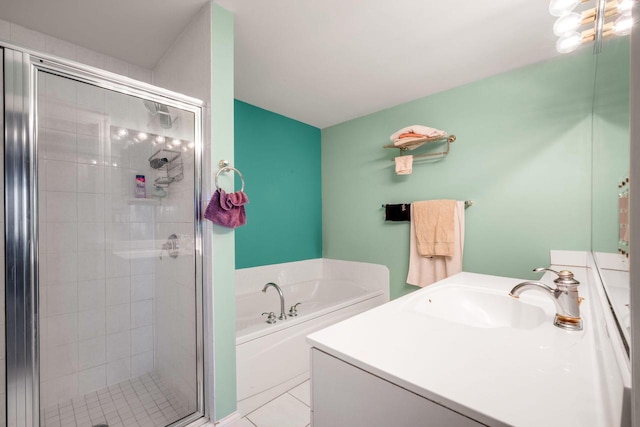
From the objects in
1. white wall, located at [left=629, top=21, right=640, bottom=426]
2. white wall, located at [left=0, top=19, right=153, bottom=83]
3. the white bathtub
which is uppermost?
white wall, located at [left=0, top=19, right=153, bottom=83]

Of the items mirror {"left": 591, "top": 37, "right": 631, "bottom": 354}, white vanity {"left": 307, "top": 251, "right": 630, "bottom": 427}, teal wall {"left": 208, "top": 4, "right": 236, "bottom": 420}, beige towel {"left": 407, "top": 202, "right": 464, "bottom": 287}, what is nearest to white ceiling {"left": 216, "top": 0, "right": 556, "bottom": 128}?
teal wall {"left": 208, "top": 4, "right": 236, "bottom": 420}

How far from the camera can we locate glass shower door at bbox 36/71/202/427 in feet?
4.86

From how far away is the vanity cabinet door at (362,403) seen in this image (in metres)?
0.61

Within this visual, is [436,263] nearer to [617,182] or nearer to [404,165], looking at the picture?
[404,165]

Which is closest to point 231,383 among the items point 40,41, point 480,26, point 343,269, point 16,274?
point 16,274

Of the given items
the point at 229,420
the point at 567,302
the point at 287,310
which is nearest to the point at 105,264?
the point at 229,420

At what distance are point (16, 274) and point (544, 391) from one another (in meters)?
1.69

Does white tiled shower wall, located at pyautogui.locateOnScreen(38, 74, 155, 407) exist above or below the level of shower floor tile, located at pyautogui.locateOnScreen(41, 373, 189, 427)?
above

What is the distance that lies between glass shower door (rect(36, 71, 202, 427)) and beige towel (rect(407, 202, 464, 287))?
183cm

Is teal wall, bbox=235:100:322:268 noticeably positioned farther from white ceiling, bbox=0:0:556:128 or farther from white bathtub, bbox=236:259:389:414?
white ceiling, bbox=0:0:556:128

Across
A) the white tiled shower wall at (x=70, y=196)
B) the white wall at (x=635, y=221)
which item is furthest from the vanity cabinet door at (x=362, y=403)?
the white tiled shower wall at (x=70, y=196)

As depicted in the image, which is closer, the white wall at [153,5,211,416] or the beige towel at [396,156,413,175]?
the white wall at [153,5,211,416]

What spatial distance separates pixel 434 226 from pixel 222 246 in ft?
5.75

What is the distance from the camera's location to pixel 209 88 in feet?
4.86
